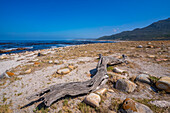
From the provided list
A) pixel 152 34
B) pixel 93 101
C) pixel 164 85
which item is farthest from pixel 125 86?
pixel 152 34

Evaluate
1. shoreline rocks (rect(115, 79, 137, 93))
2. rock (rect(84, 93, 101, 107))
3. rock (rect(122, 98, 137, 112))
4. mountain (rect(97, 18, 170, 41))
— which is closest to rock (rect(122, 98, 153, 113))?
rock (rect(122, 98, 137, 112))

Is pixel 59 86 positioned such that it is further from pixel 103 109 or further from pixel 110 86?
pixel 110 86

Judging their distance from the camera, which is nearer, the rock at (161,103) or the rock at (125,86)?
the rock at (161,103)

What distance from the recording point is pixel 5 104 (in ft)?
14.0

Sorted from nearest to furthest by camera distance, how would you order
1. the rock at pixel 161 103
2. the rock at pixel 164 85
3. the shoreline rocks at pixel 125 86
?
the rock at pixel 161 103 < the rock at pixel 164 85 < the shoreline rocks at pixel 125 86

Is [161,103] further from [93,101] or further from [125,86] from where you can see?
[93,101]

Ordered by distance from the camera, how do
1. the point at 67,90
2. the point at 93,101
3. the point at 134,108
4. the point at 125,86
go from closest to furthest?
the point at 134,108, the point at 93,101, the point at 67,90, the point at 125,86

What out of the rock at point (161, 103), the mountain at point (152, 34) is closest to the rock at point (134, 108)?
the rock at point (161, 103)

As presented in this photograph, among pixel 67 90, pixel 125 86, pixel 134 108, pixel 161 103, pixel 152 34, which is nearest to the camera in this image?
pixel 134 108

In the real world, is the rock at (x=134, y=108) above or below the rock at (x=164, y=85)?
below

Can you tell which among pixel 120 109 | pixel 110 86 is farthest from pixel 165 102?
pixel 110 86

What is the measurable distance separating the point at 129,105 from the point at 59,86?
3.37m

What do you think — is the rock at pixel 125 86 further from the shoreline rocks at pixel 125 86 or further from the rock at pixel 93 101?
the rock at pixel 93 101

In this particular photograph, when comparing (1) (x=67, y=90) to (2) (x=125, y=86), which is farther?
(2) (x=125, y=86)
